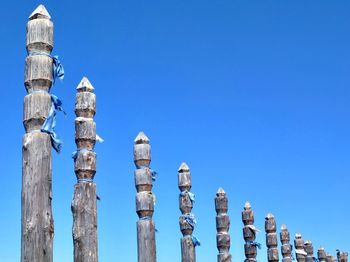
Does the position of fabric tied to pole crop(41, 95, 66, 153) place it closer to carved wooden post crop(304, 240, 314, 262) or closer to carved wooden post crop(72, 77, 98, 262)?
carved wooden post crop(72, 77, 98, 262)

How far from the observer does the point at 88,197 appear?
35.0ft

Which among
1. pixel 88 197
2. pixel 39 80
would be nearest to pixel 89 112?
pixel 88 197

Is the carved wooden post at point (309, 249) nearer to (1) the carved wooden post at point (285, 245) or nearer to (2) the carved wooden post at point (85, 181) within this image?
(1) the carved wooden post at point (285, 245)

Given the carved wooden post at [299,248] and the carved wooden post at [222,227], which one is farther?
the carved wooden post at [299,248]

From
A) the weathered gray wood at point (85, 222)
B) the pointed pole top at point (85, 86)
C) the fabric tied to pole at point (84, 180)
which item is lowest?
the weathered gray wood at point (85, 222)

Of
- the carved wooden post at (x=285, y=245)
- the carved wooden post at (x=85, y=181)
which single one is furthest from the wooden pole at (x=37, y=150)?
the carved wooden post at (x=285, y=245)

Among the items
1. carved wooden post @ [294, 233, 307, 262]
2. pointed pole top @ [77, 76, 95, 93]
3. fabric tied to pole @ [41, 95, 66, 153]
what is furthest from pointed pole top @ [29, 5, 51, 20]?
carved wooden post @ [294, 233, 307, 262]

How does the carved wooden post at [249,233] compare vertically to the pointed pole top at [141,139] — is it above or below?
below

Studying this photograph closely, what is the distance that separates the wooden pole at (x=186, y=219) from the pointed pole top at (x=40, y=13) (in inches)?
252

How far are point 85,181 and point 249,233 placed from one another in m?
7.89

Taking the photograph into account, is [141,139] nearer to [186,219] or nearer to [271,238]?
[186,219]

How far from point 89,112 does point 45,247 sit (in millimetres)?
3314

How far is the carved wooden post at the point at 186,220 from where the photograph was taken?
14.2 m

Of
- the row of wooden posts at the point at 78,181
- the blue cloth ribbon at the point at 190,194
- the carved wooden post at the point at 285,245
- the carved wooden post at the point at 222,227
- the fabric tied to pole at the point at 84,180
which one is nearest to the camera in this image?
the row of wooden posts at the point at 78,181
